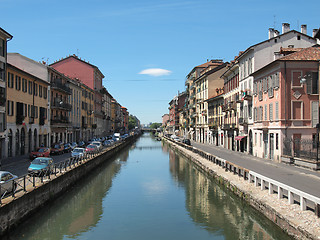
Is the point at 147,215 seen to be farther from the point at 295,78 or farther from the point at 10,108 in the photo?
the point at 10,108

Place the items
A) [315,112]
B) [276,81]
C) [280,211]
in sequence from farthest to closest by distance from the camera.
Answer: [276,81]
[315,112]
[280,211]

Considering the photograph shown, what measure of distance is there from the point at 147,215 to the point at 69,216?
4.05 m

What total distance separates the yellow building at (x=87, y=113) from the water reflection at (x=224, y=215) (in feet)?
→ 156

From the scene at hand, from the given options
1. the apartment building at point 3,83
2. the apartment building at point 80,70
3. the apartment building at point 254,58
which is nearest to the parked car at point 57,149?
the apartment building at point 3,83

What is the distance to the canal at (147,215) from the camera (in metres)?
14.9

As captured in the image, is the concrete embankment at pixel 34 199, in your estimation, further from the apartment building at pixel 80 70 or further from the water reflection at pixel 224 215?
the apartment building at pixel 80 70

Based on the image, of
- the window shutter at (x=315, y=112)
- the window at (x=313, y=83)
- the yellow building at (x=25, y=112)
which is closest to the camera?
the window shutter at (x=315, y=112)

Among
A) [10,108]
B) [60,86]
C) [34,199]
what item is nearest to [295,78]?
[34,199]

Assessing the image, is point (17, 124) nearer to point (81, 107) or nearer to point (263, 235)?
point (263, 235)

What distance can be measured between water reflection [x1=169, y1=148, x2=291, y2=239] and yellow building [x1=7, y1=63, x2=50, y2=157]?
19.2 meters

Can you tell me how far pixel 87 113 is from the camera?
248ft

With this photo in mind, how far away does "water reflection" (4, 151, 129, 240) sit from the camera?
48.5ft

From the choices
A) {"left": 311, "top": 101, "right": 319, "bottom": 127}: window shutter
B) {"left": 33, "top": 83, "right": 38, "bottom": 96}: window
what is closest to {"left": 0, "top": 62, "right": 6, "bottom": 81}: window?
{"left": 33, "top": 83, "right": 38, "bottom": 96}: window

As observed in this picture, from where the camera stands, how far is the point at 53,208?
1889 cm
